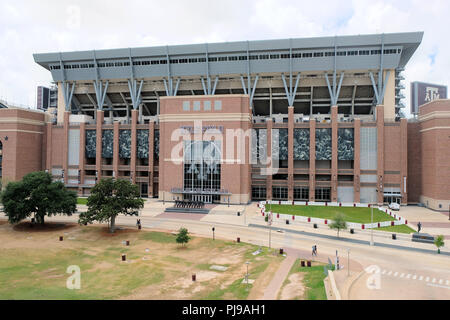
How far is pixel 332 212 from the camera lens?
56.8 meters

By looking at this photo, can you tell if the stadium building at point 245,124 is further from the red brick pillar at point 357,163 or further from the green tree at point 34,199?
the green tree at point 34,199

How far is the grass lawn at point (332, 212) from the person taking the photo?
51.8 metres

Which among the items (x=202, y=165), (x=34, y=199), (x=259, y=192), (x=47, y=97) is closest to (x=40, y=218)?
(x=34, y=199)

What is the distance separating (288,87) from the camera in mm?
79625

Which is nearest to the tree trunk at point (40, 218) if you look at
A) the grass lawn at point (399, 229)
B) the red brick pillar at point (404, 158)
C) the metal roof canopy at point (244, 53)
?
the metal roof canopy at point (244, 53)

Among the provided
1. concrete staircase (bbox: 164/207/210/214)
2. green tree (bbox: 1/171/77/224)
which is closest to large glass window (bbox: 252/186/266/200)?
concrete staircase (bbox: 164/207/210/214)

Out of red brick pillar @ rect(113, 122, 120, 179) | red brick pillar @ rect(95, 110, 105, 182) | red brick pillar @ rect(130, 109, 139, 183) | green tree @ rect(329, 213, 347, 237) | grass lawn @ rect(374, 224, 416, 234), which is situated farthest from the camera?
red brick pillar @ rect(95, 110, 105, 182)

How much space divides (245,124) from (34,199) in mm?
42031

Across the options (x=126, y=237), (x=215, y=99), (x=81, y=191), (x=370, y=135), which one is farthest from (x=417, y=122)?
(x=81, y=191)

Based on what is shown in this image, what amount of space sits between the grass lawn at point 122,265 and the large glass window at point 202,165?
24010mm

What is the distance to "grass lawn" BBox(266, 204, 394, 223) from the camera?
51.8m

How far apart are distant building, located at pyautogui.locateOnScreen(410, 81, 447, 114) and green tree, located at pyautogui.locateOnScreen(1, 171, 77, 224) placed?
418 feet

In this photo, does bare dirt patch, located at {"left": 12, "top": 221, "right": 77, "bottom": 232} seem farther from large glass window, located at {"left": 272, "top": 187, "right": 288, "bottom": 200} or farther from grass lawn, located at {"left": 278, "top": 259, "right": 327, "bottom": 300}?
large glass window, located at {"left": 272, "top": 187, "right": 288, "bottom": 200}

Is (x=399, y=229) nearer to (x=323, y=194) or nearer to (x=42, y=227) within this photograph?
(x=323, y=194)
